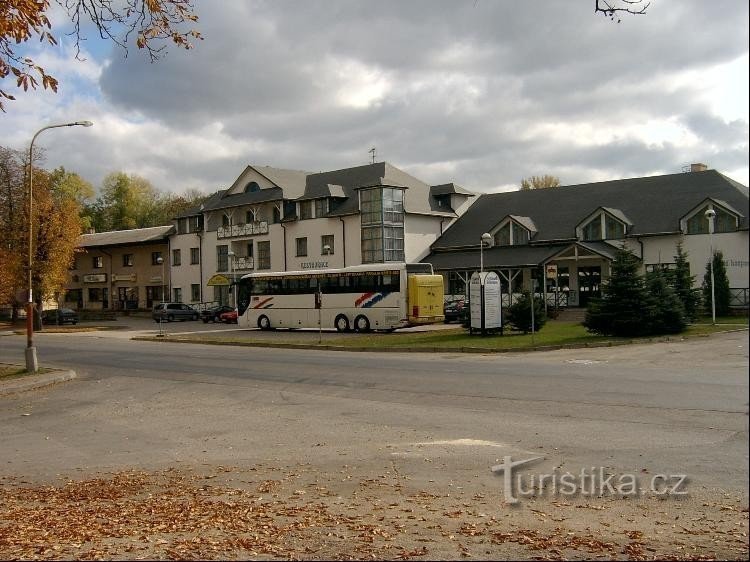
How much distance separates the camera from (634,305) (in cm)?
2727

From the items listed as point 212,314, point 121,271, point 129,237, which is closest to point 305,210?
point 212,314

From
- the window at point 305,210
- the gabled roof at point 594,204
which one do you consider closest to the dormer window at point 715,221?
the gabled roof at point 594,204

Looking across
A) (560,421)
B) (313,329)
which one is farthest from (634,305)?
(313,329)

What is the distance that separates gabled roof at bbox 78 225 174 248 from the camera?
72.3 meters

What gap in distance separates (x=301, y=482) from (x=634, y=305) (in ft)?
72.0

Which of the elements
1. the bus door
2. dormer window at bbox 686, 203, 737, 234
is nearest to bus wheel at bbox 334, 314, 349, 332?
the bus door

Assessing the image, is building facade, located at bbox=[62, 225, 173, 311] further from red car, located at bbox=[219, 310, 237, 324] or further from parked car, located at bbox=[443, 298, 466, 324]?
parked car, located at bbox=[443, 298, 466, 324]

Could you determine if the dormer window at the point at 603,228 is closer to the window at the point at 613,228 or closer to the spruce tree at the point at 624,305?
the window at the point at 613,228

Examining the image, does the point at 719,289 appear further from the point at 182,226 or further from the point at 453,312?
the point at 182,226

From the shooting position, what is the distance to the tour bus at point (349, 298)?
37.4 meters

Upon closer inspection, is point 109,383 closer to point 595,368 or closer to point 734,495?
point 595,368

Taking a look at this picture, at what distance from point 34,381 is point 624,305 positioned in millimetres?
19918

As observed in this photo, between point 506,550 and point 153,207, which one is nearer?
point 506,550

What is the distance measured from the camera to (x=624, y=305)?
27344mm
